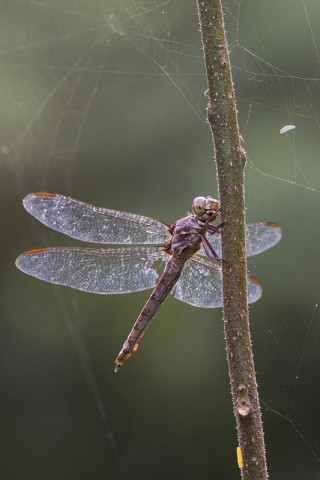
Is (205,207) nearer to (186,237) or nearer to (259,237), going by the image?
(186,237)

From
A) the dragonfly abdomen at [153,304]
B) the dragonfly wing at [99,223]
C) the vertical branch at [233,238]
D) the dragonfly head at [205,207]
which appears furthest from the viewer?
the dragonfly wing at [99,223]

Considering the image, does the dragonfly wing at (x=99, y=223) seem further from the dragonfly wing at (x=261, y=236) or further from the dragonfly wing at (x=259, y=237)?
the dragonfly wing at (x=261, y=236)

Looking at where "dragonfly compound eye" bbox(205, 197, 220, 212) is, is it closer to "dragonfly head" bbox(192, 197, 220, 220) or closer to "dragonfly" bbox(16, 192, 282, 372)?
"dragonfly head" bbox(192, 197, 220, 220)

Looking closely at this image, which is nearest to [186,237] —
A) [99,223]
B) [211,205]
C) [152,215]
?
[211,205]

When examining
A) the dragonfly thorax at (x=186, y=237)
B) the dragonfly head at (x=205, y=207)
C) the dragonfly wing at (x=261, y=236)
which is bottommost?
the dragonfly wing at (x=261, y=236)

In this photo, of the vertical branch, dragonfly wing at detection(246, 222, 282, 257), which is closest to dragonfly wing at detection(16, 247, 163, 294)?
dragonfly wing at detection(246, 222, 282, 257)

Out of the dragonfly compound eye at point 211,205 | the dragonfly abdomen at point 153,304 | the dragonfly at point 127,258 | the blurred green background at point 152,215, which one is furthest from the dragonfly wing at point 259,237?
the blurred green background at point 152,215

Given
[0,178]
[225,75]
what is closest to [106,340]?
[0,178]

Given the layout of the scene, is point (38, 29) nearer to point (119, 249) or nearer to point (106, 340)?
point (106, 340)
